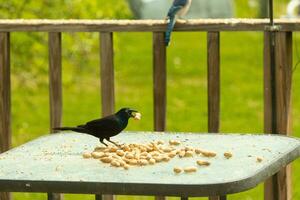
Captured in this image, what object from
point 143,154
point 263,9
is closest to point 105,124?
point 143,154

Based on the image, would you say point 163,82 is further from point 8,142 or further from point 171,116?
point 171,116

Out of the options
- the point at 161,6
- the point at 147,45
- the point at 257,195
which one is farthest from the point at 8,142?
the point at 147,45

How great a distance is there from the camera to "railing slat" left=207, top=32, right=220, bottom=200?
4637mm

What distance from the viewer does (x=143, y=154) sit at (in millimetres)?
3482

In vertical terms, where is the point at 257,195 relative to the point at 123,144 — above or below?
below

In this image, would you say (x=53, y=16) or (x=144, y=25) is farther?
(x=53, y=16)

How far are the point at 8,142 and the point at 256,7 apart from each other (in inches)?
402

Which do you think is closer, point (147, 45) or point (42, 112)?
point (42, 112)

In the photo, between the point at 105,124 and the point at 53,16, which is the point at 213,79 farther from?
the point at 53,16

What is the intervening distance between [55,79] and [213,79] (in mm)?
717

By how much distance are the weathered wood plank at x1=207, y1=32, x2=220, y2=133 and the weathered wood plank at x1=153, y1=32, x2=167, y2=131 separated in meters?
0.20

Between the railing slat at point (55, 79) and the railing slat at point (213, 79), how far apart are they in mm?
677

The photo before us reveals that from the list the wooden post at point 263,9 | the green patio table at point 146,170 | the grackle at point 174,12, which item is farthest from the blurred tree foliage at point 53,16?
the wooden post at point 263,9

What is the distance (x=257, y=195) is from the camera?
7164 mm
